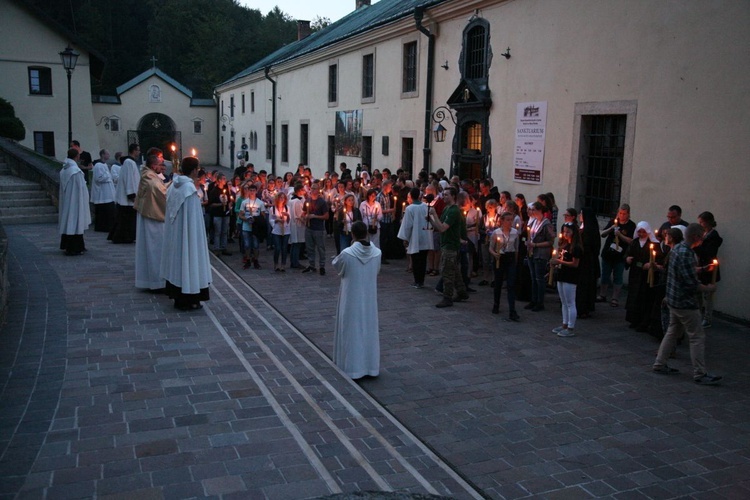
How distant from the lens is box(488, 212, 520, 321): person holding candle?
380 inches

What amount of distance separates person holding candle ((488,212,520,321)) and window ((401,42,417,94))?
35.7 ft

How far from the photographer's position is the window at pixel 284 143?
33.7 m

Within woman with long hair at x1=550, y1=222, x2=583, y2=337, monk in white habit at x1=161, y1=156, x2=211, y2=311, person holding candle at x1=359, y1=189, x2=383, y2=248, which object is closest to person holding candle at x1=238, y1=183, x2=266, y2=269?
person holding candle at x1=359, y1=189, x2=383, y2=248

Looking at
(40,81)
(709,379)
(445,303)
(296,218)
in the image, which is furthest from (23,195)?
(40,81)

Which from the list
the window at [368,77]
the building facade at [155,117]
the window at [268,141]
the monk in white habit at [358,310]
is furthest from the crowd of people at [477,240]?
the building facade at [155,117]

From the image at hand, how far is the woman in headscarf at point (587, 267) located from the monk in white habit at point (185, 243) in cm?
565

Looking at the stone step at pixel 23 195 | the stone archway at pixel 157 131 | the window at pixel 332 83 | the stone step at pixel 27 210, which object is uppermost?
the window at pixel 332 83

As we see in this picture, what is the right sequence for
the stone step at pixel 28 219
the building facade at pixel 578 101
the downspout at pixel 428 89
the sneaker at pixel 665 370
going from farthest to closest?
1. the downspout at pixel 428 89
2. the stone step at pixel 28 219
3. the building facade at pixel 578 101
4. the sneaker at pixel 665 370

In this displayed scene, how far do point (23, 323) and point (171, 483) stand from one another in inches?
182

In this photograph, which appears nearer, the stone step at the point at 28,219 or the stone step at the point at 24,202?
the stone step at the point at 28,219

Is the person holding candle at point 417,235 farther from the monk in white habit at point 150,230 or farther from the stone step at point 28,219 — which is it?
the stone step at point 28,219

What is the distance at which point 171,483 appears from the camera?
4.22 metres

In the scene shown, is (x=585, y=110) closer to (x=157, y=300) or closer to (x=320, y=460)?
(x=157, y=300)

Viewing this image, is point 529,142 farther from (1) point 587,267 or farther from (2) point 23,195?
(2) point 23,195
